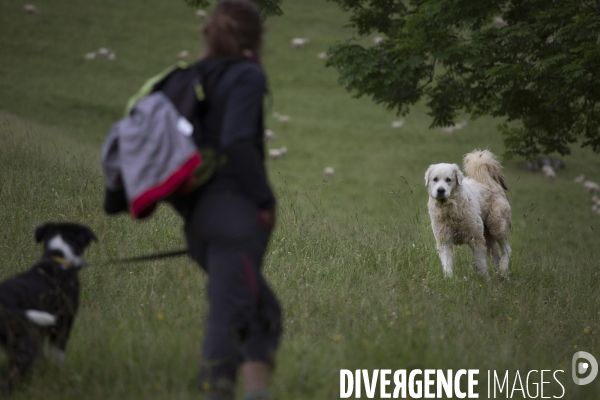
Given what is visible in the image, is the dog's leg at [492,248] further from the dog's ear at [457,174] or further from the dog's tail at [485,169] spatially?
the dog's ear at [457,174]

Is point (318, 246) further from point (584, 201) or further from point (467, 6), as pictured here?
point (584, 201)

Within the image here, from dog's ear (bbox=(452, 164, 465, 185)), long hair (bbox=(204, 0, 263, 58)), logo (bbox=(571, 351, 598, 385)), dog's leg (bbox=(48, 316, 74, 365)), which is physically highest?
dog's ear (bbox=(452, 164, 465, 185))

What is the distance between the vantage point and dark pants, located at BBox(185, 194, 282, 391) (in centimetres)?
302

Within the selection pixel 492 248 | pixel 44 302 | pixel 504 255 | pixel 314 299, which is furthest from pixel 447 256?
pixel 44 302

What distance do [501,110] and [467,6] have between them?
1.89m

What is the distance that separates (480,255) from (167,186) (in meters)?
5.54

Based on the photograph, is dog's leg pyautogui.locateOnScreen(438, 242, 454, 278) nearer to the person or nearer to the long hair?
the person

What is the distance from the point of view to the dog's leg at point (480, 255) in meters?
7.53

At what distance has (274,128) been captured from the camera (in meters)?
26.6

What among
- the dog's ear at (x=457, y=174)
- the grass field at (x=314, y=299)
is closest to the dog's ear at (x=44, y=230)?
the grass field at (x=314, y=299)

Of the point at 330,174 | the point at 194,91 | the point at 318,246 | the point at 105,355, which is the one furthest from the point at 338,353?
the point at 330,174

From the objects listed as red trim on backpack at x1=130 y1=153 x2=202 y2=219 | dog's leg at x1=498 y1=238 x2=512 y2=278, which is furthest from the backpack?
dog's leg at x1=498 y1=238 x2=512 y2=278

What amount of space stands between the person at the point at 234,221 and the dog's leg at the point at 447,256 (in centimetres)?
444

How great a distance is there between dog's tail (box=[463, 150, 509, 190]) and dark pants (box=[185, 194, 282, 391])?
6115 mm
